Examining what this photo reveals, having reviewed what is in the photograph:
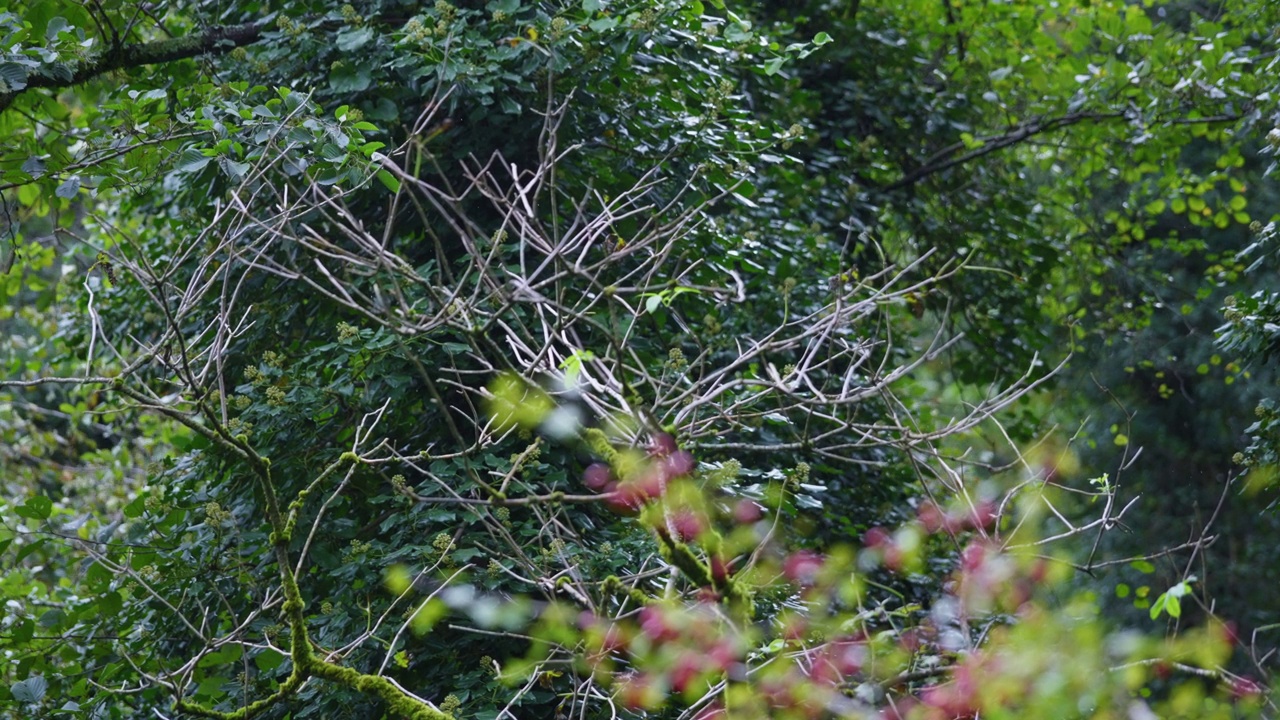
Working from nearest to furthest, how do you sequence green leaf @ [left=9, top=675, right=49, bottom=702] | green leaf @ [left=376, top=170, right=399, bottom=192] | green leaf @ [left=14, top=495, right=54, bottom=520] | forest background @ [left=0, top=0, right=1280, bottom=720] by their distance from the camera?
forest background @ [left=0, top=0, right=1280, bottom=720]
green leaf @ [left=9, top=675, right=49, bottom=702]
green leaf @ [left=14, top=495, right=54, bottom=520]
green leaf @ [left=376, top=170, right=399, bottom=192]

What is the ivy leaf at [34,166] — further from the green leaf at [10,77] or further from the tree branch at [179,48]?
the tree branch at [179,48]

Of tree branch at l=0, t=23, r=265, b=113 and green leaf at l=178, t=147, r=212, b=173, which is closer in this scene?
green leaf at l=178, t=147, r=212, b=173

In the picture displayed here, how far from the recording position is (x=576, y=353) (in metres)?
1.98

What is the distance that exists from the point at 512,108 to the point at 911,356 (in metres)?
2.51

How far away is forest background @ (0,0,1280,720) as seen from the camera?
223 cm

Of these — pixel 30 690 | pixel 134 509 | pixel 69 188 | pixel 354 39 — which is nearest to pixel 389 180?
pixel 354 39

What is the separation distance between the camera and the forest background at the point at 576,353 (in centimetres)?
223

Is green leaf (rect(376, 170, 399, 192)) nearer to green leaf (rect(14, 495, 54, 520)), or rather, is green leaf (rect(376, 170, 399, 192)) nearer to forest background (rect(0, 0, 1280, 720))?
forest background (rect(0, 0, 1280, 720))

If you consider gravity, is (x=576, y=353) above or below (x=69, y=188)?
above

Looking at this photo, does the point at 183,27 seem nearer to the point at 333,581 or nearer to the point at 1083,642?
the point at 333,581

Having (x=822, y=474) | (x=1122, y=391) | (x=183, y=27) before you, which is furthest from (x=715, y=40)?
(x=1122, y=391)

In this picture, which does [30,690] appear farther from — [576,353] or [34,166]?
[576,353]

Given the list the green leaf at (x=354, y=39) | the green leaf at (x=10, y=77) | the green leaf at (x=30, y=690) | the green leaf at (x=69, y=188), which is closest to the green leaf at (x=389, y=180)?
the green leaf at (x=354, y=39)

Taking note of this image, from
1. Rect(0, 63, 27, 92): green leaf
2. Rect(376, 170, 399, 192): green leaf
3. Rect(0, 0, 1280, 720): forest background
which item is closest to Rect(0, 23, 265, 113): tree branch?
Rect(0, 0, 1280, 720): forest background
